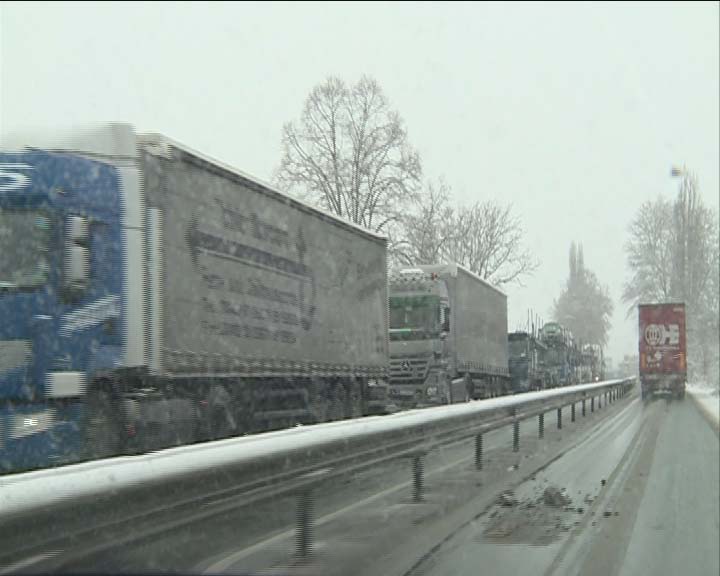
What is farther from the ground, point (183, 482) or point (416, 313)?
point (416, 313)

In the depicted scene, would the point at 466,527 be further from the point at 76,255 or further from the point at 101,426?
the point at 76,255

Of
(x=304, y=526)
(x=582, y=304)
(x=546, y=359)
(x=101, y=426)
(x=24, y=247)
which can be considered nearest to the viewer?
(x=304, y=526)

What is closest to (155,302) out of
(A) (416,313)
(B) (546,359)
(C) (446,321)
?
(A) (416,313)

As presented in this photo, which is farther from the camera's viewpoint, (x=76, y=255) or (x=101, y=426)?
(x=101, y=426)

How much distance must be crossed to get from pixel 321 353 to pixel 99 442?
5.75 metres

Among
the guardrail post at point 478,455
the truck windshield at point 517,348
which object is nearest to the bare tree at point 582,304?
the truck windshield at point 517,348

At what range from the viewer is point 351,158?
1571 inches

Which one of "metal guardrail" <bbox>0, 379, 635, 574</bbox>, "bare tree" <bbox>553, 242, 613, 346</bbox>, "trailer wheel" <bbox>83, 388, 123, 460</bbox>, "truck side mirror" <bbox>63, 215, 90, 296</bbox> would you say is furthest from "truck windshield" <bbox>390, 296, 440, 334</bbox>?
"bare tree" <bbox>553, 242, 613, 346</bbox>

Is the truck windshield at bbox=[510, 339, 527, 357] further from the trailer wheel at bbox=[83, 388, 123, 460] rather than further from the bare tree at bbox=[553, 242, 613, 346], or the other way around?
the trailer wheel at bbox=[83, 388, 123, 460]

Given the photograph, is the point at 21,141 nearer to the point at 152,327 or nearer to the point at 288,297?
the point at 152,327

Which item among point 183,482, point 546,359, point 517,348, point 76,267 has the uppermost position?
point 76,267

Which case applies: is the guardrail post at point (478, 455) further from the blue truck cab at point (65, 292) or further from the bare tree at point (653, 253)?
the bare tree at point (653, 253)

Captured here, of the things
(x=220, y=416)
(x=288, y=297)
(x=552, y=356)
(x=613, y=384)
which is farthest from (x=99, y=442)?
(x=552, y=356)

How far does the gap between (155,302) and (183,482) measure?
19.4ft
